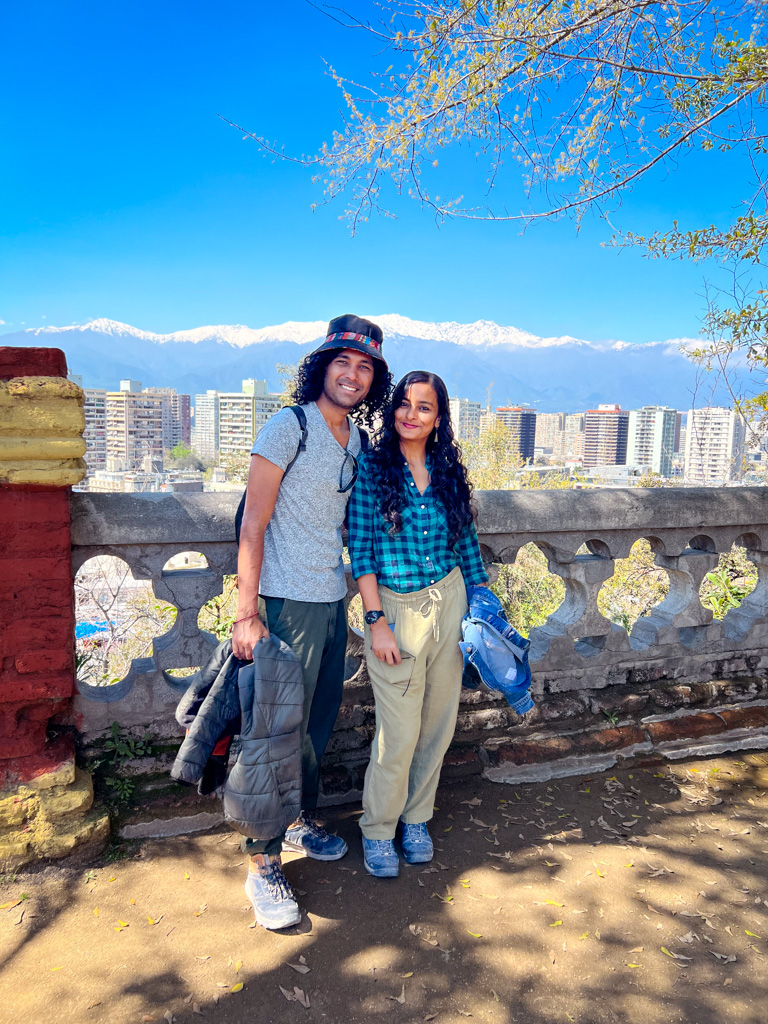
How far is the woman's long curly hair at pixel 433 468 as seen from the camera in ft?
8.73

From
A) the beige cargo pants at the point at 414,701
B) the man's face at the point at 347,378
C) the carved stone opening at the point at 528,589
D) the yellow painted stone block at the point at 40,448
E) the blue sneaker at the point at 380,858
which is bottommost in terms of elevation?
the carved stone opening at the point at 528,589

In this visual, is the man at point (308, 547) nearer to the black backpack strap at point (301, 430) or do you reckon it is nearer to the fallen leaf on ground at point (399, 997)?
the black backpack strap at point (301, 430)

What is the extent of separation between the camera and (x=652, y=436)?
87250mm

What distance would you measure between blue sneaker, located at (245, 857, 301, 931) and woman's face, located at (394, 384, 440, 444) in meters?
1.71

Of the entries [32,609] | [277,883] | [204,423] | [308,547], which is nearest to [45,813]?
[32,609]

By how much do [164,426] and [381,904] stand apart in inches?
3666

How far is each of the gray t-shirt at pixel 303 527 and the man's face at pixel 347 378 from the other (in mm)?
156

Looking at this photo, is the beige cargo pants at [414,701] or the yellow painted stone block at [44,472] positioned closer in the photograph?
the yellow painted stone block at [44,472]

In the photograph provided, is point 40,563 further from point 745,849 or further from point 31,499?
point 745,849

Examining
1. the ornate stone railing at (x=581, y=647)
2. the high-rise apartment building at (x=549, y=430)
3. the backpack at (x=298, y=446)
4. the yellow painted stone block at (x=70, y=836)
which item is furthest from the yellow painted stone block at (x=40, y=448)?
the high-rise apartment building at (x=549, y=430)

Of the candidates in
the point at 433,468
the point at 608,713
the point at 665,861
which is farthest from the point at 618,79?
the point at 665,861

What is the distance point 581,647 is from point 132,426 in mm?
79943

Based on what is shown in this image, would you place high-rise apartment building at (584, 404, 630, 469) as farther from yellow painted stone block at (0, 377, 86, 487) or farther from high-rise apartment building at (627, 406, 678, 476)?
yellow painted stone block at (0, 377, 86, 487)

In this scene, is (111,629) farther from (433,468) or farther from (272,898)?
(433,468)
